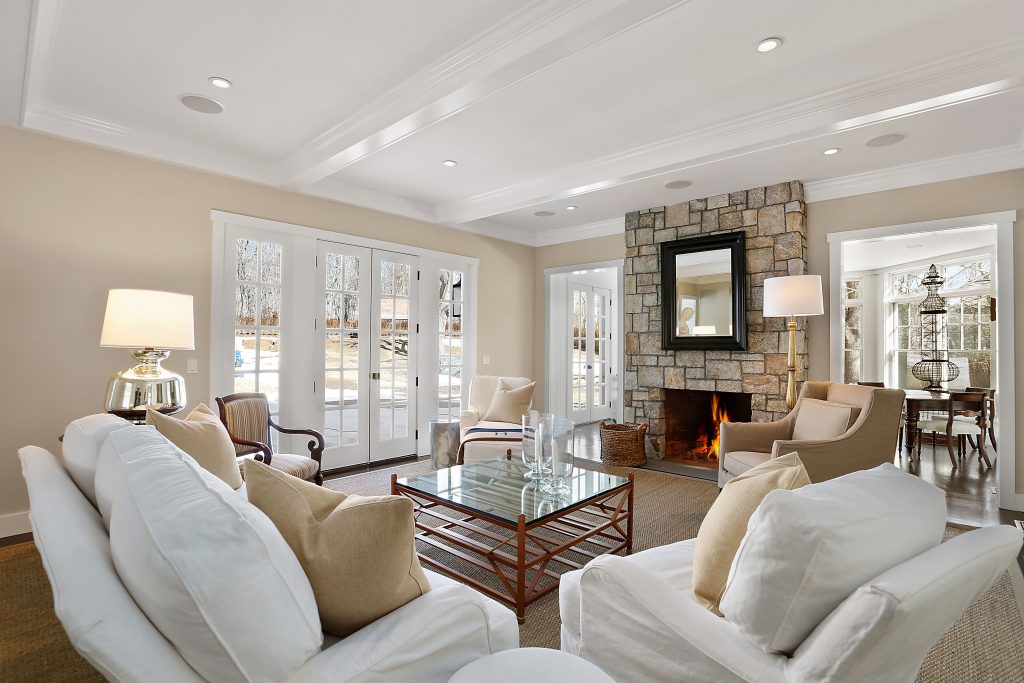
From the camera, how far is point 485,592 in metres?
2.38

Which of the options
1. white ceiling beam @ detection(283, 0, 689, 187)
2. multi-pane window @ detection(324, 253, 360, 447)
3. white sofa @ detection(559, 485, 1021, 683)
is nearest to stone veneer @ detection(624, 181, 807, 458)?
multi-pane window @ detection(324, 253, 360, 447)

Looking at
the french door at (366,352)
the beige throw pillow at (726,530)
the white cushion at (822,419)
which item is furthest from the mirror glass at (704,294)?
the beige throw pillow at (726,530)

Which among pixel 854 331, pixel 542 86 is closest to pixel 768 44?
pixel 542 86

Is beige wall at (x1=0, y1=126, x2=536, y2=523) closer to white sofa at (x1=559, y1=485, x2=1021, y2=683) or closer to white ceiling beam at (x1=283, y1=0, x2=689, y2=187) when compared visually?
white ceiling beam at (x1=283, y1=0, x2=689, y2=187)

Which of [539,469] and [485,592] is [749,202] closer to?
[539,469]

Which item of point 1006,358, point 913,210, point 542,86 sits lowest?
point 1006,358

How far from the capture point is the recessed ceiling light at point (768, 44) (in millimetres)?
2520

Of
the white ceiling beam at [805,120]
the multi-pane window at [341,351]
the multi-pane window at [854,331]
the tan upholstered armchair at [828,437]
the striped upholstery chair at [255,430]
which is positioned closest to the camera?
the white ceiling beam at [805,120]

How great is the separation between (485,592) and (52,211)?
3.49 metres

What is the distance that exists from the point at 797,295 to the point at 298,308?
401 cm

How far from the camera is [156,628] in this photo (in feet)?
3.02

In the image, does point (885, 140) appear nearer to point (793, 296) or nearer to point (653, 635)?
point (793, 296)

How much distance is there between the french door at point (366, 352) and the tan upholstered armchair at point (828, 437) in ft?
9.97

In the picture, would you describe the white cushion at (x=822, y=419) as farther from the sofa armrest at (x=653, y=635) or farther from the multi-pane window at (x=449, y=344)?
the multi-pane window at (x=449, y=344)
